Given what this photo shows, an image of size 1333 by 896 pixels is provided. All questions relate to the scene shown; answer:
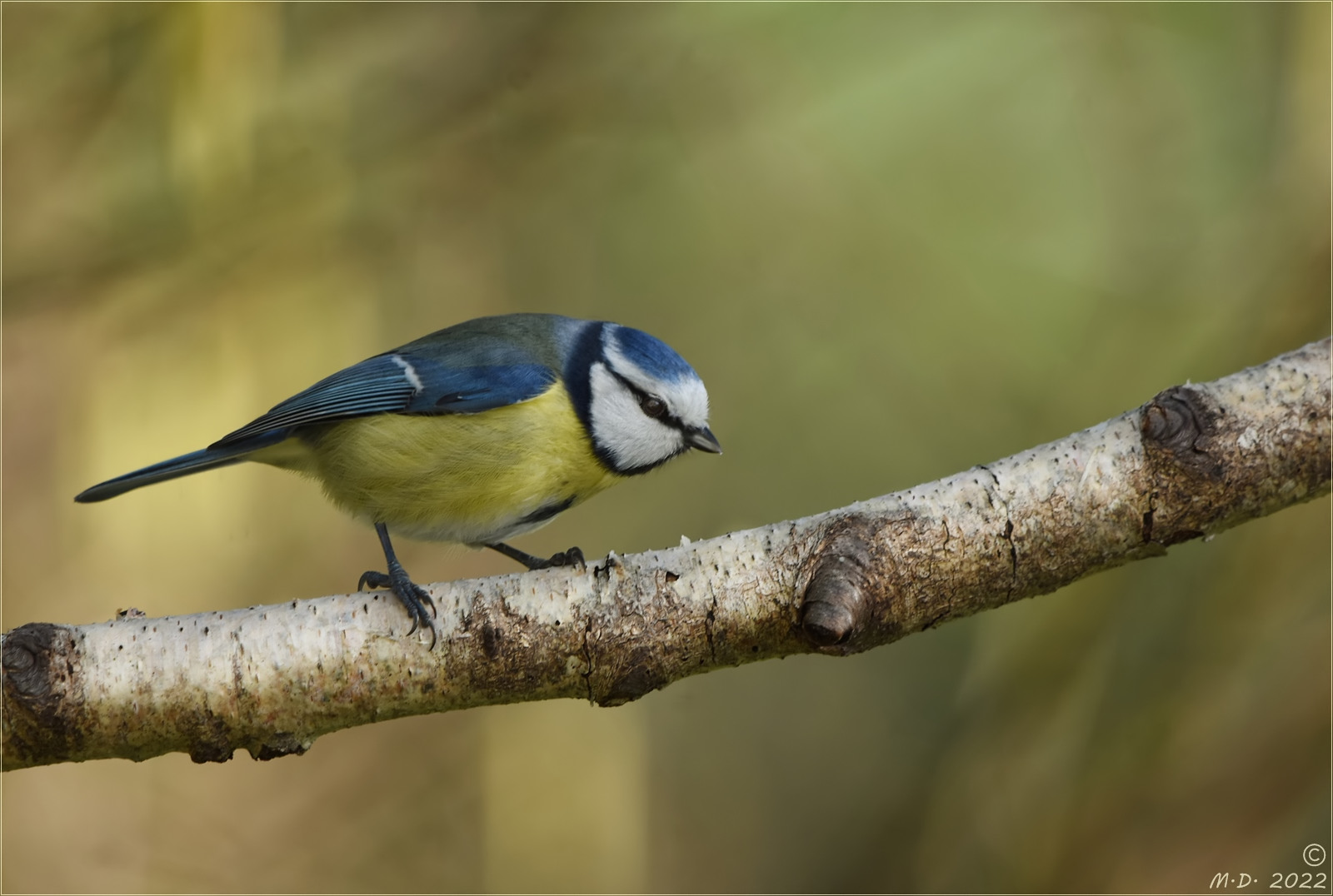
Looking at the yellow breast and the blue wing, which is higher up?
the blue wing

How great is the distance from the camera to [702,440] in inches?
96.4

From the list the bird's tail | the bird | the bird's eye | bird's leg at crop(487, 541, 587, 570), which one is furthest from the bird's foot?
the bird's tail

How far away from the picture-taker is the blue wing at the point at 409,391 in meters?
2.35

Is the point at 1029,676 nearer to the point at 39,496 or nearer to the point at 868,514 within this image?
the point at 868,514

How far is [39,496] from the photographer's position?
131 inches

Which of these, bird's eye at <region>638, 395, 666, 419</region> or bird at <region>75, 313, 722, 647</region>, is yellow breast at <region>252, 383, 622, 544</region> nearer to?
bird at <region>75, 313, 722, 647</region>

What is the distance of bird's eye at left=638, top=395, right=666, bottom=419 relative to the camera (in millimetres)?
2410

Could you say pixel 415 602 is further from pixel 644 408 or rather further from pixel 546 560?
pixel 644 408

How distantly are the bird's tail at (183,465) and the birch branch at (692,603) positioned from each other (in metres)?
0.91

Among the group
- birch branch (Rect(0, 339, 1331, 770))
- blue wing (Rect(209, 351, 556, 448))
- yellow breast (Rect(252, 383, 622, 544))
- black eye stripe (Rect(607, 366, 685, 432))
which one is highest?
blue wing (Rect(209, 351, 556, 448))

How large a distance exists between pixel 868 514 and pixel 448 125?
2.61 meters

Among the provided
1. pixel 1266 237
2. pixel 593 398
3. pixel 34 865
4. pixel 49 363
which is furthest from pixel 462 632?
pixel 1266 237

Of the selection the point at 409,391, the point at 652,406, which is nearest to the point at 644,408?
the point at 652,406

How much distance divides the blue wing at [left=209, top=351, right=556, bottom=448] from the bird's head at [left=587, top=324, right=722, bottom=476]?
0.16 metres
